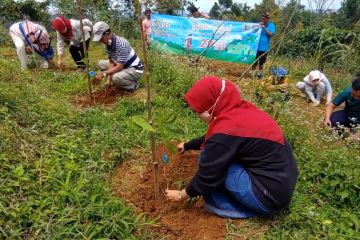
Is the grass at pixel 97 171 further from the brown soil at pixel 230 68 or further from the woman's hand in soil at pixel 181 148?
the brown soil at pixel 230 68

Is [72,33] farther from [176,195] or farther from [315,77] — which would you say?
[176,195]

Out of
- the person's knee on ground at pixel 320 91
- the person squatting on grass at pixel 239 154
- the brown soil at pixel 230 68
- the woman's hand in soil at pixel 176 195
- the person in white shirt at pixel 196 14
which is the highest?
the person squatting on grass at pixel 239 154

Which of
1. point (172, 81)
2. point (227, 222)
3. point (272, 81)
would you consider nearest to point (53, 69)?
point (172, 81)

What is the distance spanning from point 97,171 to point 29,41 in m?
4.03

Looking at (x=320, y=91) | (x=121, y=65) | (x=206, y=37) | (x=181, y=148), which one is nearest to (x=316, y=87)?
(x=320, y=91)

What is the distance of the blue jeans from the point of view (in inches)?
85.4

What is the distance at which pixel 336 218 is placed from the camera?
257 cm

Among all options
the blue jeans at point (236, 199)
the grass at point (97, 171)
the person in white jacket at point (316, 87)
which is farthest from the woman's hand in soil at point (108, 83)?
the person in white jacket at point (316, 87)

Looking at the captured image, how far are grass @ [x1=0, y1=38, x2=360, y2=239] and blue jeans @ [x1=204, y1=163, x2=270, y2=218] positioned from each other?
10cm

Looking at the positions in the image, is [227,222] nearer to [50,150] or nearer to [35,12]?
[50,150]

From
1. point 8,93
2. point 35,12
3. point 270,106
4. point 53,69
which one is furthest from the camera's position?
point 35,12

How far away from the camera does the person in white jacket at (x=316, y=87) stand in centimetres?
600

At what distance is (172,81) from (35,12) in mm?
8552

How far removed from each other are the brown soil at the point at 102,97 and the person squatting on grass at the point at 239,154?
2.61m
